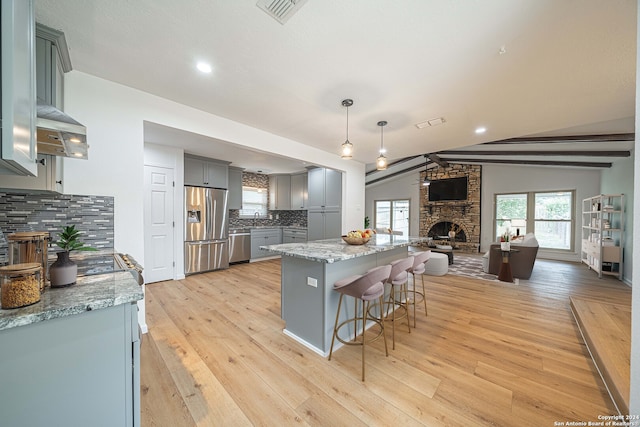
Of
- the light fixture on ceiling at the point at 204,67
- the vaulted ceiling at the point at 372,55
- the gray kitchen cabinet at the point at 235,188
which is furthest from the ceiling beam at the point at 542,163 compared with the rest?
the light fixture on ceiling at the point at 204,67

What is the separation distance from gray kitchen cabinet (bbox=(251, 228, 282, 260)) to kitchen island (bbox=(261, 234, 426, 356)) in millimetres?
3696

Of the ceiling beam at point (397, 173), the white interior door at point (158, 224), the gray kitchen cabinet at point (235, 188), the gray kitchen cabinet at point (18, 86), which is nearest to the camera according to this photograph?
the gray kitchen cabinet at point (18, 86)

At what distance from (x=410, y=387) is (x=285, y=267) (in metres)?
1.45

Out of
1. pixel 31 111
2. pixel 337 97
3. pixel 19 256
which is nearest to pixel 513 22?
pixel 337 97

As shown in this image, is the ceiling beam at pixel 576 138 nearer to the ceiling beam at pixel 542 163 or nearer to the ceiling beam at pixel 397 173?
the ceiling beam at pixel 542 163

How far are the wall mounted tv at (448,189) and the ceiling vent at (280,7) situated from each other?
316 inches

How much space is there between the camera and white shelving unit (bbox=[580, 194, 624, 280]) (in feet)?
15.2

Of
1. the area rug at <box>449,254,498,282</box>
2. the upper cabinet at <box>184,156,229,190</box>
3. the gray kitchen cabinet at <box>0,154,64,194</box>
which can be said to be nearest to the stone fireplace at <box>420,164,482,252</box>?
the area rug at <box>449,254,498,282</box>

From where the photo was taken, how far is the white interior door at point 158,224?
402cm

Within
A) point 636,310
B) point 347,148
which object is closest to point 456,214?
point 347,148

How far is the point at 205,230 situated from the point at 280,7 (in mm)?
4291

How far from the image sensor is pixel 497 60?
75.0 inches

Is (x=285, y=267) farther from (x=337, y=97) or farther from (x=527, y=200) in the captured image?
(x=527, y=200)

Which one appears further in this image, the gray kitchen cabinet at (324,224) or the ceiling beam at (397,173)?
the ceiling beam at (397,173)
